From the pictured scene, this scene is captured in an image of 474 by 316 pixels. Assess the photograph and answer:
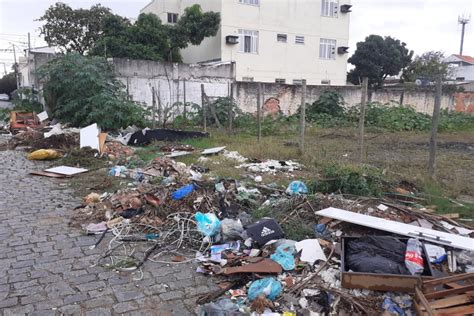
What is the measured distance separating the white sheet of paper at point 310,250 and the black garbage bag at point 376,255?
26cm

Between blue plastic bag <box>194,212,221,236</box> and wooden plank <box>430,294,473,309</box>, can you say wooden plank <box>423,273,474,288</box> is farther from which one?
blue plastic bag <box>194,212,221,236</box>

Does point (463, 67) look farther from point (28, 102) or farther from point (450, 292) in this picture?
point (450, 292)

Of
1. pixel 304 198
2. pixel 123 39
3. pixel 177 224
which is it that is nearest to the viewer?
pixel 177 224

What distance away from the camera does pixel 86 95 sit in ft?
40.6

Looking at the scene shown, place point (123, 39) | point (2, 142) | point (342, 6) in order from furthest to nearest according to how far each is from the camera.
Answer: point (342, 6) → point (123, 39) → point (2, 142)

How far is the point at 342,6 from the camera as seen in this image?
26734mm

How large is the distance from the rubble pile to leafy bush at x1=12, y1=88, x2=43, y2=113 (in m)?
→ 12.3

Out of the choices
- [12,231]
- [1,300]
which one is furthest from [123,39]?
[1,300]

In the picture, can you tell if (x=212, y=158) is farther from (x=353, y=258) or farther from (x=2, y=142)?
(x=2, y=142)

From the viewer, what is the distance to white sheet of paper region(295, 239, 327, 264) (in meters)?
3.39

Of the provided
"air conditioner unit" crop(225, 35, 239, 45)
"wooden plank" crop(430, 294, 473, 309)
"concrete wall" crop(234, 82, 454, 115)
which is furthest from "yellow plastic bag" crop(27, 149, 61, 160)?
"air conditioner unit" crop(225, 35, 239, 45)

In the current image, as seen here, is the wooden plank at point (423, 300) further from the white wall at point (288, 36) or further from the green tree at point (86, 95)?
the white wall at point (288, 36)

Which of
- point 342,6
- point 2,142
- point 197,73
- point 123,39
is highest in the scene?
point 342,6

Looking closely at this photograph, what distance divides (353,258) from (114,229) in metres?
2.57
